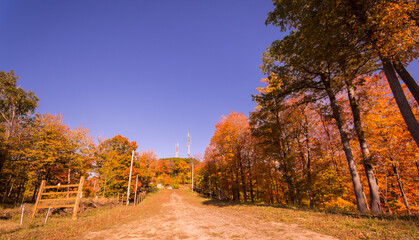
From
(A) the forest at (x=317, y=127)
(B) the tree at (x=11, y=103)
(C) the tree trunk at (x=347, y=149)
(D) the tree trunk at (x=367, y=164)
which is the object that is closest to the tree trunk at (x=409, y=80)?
(A) the forest at (x=317, y=127)

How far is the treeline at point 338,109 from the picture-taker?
20.6 feet

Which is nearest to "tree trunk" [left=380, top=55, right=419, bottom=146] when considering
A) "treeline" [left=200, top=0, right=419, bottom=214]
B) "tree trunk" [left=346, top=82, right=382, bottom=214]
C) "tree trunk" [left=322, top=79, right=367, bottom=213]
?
"treeline" [left=200, top=0, right=419, bottom=214]

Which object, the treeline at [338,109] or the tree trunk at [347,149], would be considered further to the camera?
the tree trunk at [347,149]

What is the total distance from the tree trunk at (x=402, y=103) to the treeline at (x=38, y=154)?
91.2ft

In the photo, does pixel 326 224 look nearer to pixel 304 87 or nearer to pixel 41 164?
pixel 304 87

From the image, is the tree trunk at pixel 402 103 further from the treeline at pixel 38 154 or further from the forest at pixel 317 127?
the treeline at pixel 38 154

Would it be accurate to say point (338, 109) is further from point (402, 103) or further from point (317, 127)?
point (317, 127)

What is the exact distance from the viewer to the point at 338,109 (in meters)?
10.0

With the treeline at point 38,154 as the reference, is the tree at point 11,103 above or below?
Result: above

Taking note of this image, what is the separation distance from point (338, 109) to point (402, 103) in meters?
3.79

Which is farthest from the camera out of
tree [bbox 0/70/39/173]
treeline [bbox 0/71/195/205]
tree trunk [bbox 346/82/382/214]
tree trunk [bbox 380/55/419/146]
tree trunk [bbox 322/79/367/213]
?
tree [bbox 0/70/39/173]

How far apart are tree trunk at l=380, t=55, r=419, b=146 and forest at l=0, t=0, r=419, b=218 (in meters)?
0.03

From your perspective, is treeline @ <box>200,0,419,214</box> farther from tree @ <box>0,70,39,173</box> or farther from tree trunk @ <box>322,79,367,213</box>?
tree @ <box>0,70,39,173</box>

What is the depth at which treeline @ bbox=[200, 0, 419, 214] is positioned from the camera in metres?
6.28
